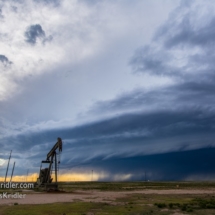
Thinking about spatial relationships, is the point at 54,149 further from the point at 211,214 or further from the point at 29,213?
the point at 211,214

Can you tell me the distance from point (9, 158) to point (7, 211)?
73761 millimetres

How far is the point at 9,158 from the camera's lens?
3506 inches

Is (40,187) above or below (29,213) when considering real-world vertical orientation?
above

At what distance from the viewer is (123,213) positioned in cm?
2038

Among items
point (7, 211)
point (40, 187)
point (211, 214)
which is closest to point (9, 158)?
point (40, 187)

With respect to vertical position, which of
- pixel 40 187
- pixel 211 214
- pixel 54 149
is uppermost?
pixel 54 149

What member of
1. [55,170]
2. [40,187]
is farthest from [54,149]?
[40,187]

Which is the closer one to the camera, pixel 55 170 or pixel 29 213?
pixel 29 213

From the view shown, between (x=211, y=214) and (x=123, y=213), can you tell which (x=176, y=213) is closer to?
(x=211, y=214)

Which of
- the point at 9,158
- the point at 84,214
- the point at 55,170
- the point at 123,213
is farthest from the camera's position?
the point at 9,158

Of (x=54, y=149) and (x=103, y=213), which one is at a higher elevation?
(x=54, y=149)

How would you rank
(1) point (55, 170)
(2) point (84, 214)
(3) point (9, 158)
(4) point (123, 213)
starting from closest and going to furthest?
1. (2) point (84, 214)
2. (4) point (123, 213)
3. (1) point (55, 170)
4. (3) point (9, 158)

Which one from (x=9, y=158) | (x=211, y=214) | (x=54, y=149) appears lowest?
(x=211, y=214)

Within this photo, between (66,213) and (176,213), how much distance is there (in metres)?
8.80
